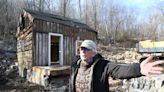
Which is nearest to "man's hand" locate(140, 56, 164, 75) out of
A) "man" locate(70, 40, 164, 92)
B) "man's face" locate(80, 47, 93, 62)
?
"man" locate(70, 40, 164, 92)

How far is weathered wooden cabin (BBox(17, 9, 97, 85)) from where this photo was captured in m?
12.1

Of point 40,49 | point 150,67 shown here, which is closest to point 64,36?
point 40,49

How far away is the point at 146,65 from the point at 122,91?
22.5 feet

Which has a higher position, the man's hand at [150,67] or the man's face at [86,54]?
the man's face at [86,54]

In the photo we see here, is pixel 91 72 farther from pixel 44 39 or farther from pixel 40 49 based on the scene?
pixel 44 39

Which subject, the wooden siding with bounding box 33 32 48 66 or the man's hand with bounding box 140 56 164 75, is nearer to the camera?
the man's hand with bounding box 140 56 164 75

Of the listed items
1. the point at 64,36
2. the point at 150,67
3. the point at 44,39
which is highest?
the point at 64,36

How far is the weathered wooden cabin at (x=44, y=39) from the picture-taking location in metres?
12.1

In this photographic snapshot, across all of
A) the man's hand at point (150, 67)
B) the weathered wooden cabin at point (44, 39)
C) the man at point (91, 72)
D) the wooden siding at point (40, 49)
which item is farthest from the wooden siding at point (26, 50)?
the man's hand at point (150, 67)

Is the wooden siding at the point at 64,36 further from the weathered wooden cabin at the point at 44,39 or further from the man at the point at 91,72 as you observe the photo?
the man at the point at 91,72

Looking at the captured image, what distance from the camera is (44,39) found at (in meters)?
12.4

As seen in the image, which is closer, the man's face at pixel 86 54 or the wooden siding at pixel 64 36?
the man's face at pixel 86 54

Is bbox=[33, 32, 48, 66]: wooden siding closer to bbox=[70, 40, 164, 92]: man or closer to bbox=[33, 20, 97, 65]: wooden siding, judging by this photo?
bbox=[33, 20, 97, 65]: wooden siding

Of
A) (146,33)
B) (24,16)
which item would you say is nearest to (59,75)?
(24,16)
